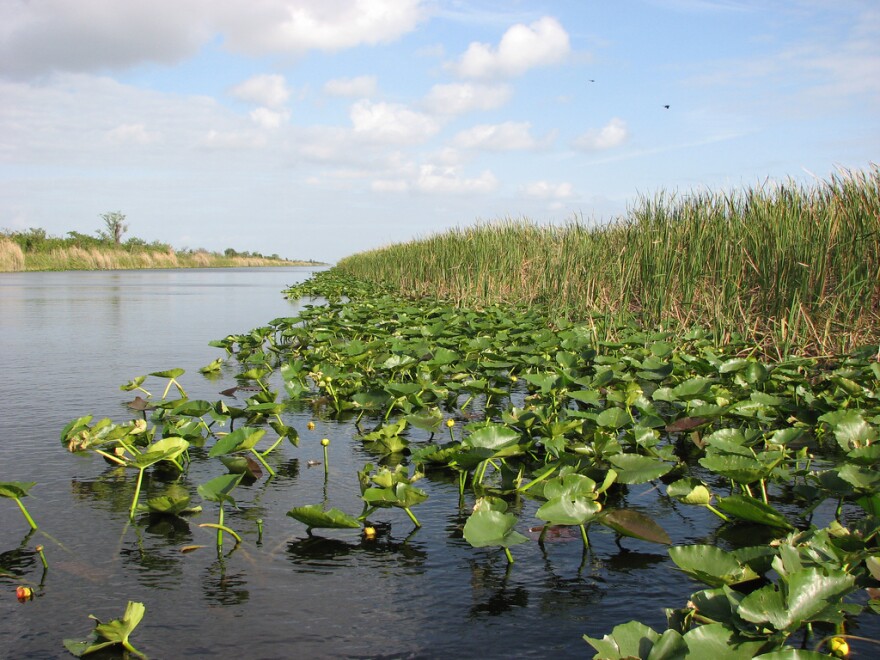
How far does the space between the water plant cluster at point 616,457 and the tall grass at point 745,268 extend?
0.36m

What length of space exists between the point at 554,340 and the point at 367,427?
66.9 inches

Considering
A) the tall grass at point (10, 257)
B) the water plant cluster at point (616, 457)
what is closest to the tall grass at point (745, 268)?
the water plant cluster at point (616, 457)

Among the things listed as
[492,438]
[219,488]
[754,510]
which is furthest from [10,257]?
[754,510]

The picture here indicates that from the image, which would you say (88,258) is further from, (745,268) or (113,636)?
(113,636)

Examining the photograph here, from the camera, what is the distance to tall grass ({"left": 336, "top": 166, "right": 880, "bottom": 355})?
475cm

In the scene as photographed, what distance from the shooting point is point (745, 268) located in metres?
5.43

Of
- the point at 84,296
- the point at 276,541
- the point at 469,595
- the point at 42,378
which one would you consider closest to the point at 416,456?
the point at 276,541

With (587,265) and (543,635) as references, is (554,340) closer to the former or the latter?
(587,265)

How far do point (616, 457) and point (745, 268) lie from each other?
3.68 meters

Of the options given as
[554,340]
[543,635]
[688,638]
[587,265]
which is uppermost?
[587,265]

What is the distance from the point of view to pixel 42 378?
5.04m

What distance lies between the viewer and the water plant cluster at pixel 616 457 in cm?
147

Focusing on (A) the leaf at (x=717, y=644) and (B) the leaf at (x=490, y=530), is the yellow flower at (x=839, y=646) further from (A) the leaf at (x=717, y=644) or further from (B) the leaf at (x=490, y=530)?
(B) the leaf at (x=490, y=530)

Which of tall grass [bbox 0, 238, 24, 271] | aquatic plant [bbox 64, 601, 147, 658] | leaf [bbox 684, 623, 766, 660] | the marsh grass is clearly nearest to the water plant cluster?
leaf [bbox 684, 623, 766, 660]
